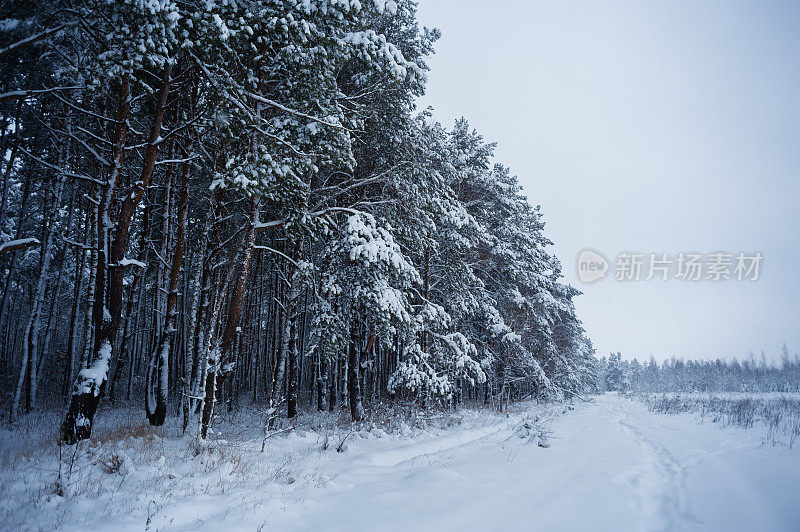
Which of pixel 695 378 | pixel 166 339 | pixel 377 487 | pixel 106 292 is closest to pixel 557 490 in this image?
pixel 377 487

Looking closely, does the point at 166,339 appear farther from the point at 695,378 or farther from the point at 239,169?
the point at 695,378

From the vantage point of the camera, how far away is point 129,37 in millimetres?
5891

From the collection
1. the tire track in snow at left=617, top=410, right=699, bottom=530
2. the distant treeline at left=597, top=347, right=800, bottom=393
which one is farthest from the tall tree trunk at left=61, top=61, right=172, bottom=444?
the distant treeline at left=597, top=347, right=800, bottom=393

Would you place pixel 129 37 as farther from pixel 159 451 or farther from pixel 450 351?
pixel 450 351

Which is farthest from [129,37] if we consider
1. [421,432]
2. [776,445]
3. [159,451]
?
[776,445]

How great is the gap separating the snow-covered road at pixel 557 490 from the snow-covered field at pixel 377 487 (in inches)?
0.9

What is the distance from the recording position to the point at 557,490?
529 centimetres

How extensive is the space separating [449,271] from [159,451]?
10788 mm

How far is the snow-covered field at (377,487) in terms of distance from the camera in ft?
12.7

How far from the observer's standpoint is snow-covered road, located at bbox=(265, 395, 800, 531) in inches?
162

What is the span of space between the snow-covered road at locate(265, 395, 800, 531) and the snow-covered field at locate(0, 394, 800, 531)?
24mm

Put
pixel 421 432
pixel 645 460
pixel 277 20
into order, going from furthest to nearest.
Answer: pixel 421 432
pixel 645 460
pixel 277 20

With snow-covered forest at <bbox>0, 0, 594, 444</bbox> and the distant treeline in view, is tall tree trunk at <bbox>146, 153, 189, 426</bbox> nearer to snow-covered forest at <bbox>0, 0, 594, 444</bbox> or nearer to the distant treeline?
snow-covered forest at <bbox>0, 0, 594, 444</bbox>

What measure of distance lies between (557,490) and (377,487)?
2546 millimetres
